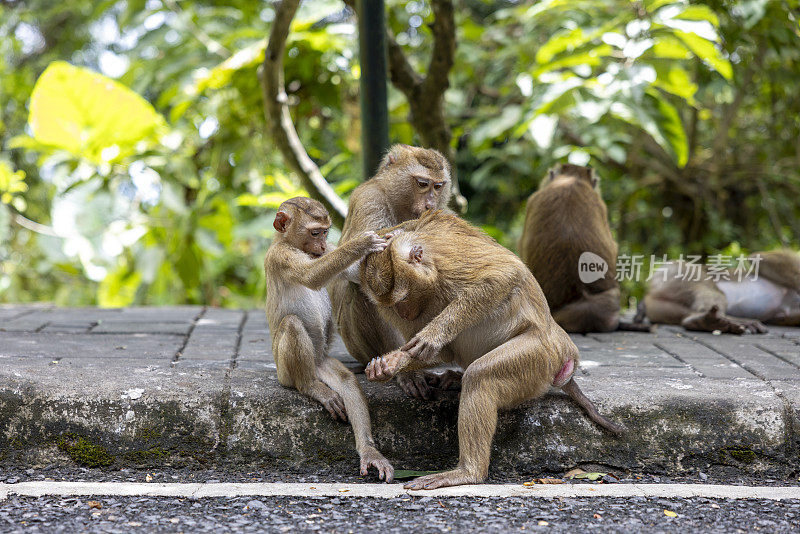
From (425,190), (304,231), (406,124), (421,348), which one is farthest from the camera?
(406,124)

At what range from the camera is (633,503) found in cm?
293

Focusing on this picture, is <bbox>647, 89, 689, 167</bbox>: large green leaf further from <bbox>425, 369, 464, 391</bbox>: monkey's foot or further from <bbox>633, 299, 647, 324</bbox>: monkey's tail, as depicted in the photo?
<bbox>425, 369, 464, 391</bbox>: monkey's foot

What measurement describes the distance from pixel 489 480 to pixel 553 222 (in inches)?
101

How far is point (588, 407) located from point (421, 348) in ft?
2.85

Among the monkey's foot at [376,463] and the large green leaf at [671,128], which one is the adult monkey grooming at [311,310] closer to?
the monkey's foot at [376,463]

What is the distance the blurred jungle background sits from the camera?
5648mm

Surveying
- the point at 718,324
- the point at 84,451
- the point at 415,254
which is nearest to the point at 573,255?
the point at 718,324

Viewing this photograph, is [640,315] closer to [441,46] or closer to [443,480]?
[441,46]

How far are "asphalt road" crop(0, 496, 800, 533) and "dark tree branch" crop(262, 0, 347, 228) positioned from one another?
320 cm

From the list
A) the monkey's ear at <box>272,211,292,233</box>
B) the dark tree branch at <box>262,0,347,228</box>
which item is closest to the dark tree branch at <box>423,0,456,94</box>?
the dark tree branch at <box>262,0,347,228</box>

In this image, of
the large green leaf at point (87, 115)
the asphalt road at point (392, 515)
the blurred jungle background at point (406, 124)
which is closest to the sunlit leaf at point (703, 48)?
the blurred jungle background at point (406, 124)

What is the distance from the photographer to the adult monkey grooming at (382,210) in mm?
3953

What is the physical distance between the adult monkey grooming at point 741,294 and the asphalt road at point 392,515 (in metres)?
3.04

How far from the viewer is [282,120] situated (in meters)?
5.66
